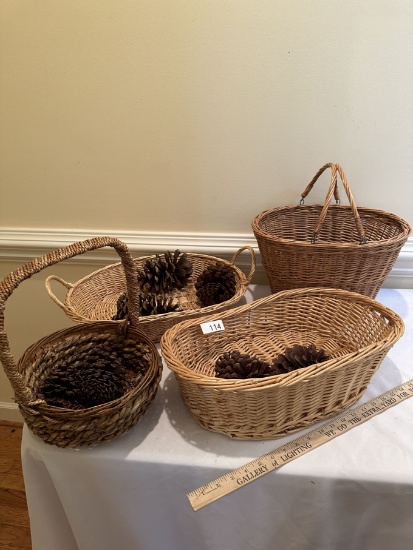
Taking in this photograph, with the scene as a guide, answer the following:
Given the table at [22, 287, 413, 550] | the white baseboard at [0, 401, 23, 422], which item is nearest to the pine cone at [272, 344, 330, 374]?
the table at [22, 287, 413, 550]

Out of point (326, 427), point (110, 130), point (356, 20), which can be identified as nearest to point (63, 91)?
point (110, 130)

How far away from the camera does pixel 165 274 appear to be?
3.17ft

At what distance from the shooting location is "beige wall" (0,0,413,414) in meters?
0.86

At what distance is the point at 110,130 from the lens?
3.27 feet

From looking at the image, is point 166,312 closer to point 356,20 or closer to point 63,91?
point 63,91

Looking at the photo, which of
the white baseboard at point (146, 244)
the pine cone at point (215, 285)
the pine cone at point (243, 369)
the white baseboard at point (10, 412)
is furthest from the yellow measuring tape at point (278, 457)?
the white baseboard at point (10, 412)

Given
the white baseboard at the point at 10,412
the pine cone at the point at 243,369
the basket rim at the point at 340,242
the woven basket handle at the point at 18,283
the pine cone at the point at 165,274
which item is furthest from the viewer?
the white baseboard at the point at 10,412

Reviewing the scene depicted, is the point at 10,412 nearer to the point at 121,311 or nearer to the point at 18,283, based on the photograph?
the point at 121,311

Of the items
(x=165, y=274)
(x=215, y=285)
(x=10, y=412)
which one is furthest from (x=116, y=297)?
(x=10, y=412)

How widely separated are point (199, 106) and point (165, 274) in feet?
1.34

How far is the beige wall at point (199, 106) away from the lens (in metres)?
0.86

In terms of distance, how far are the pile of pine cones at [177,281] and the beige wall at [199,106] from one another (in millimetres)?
141

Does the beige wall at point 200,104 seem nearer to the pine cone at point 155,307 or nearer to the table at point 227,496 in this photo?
the pine cone at point 155,307

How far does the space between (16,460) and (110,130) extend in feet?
3.40
